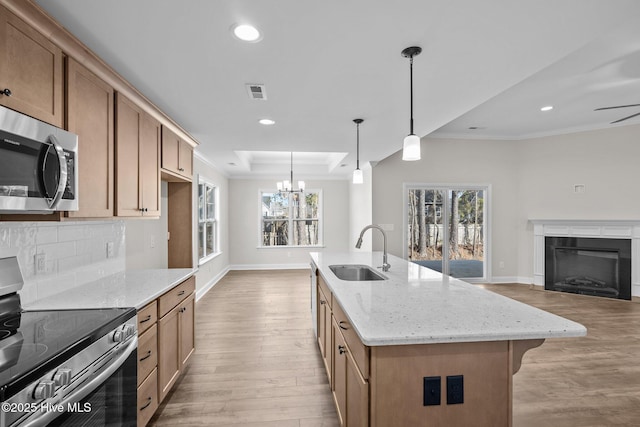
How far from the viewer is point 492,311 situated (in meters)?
1.53

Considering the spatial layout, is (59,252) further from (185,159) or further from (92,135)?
(185,159)

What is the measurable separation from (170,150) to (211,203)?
3.30 m

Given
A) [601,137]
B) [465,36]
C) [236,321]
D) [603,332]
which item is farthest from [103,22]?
[601,137]

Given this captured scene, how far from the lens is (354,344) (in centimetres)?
151

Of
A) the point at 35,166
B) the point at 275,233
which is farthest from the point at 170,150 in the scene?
the point at 275,233

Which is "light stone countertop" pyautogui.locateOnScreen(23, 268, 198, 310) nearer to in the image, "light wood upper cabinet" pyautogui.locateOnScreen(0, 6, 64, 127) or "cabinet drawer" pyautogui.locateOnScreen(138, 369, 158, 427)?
"cabinet drawer" pyautogui.locateOnScreen(138, 369, 158, 427)

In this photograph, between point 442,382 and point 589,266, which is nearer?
point 442,382

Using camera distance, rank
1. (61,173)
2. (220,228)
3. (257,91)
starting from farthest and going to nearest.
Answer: (220,228), (257,91), (61,173)

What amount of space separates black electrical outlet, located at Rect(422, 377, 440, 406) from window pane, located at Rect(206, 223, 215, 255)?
17.6 feet

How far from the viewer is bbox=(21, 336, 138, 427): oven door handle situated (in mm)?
1016

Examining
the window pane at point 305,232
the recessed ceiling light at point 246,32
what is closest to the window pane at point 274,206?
the window pane at point 305,232

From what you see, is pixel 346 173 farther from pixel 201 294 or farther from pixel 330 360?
pixel 330 360

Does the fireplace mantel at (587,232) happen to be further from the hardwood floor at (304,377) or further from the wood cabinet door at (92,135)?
the wood cabinet door at (92,135)

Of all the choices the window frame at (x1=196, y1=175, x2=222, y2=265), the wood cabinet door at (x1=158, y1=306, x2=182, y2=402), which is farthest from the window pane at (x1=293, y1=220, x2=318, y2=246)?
the wood cabinet door at (x1=158, y1=306, x2=182, y2=402)
